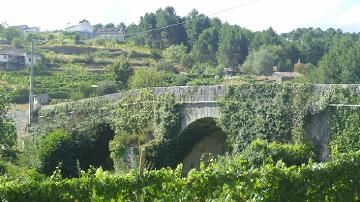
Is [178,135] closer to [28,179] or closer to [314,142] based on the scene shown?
[314,142]

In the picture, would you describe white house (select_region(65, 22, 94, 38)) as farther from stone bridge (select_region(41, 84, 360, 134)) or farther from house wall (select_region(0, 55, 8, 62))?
stone bridge (select_region(41, 84, 360, 134))

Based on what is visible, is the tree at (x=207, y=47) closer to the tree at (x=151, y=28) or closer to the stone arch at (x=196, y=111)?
the tree at (x=151, y=28)

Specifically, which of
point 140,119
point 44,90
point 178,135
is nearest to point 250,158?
point 178,135

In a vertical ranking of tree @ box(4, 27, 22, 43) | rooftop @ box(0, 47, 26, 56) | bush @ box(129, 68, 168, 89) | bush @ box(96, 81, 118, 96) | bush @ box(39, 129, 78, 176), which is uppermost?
tree @ box(4, 27, 22, 43)

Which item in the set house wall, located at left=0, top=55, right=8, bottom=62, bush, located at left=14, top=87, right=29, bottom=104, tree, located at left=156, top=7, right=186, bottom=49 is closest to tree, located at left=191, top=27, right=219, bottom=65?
tree, located at left=156, top=7, right=186, bottom=49

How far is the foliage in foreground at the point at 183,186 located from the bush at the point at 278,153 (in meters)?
7.00

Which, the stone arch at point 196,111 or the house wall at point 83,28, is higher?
the house wall at point 83,28

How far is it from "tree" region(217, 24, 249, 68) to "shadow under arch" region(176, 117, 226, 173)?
194 feet

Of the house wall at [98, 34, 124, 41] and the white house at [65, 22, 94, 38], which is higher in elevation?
the white house at [65, 22, 94, 38]

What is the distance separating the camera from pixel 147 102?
23.1 meters

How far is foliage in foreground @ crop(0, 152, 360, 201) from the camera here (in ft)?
28.4

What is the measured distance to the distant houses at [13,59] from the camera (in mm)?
63372

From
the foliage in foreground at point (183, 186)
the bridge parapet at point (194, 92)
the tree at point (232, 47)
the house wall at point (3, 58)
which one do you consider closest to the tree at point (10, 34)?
the house wall at point (3, 58)

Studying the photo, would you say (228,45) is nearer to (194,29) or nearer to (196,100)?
(194,29)
